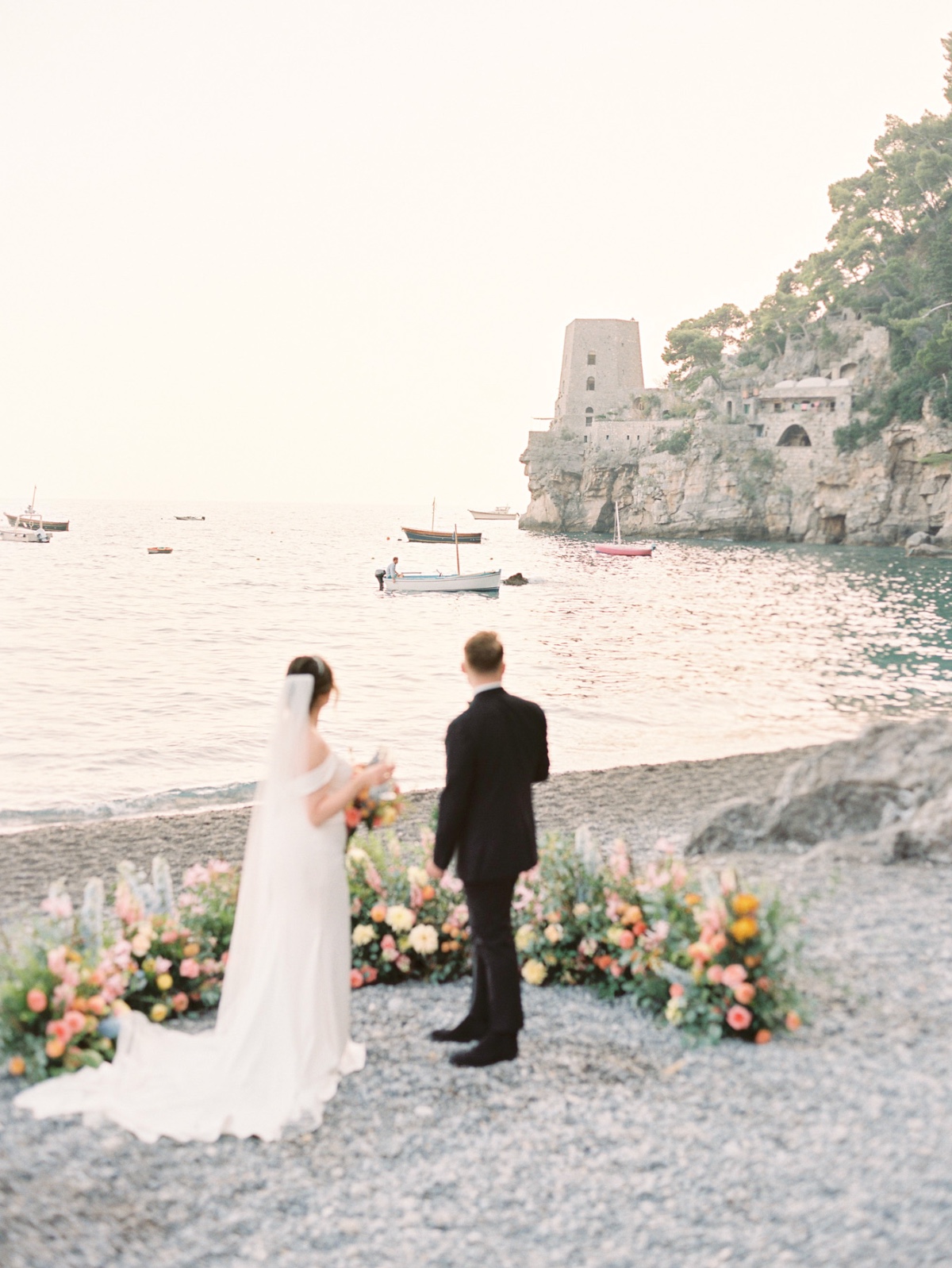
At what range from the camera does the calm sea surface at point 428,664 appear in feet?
53.9

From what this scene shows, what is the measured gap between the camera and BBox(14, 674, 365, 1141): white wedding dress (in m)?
4.22

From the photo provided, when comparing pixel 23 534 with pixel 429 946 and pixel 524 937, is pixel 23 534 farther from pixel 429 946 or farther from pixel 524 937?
pixel 524 937

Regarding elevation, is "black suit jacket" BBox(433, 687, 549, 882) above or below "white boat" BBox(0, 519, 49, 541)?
below

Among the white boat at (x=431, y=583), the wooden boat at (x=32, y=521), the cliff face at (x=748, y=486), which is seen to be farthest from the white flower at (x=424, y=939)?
the wooden boat at (x=32, y=521)

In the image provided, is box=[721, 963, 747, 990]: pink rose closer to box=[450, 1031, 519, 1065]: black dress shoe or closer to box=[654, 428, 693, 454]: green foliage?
box=[450, 1031, 519, 1065]: black dress shoe

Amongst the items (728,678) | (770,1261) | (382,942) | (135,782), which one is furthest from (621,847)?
(728,678)

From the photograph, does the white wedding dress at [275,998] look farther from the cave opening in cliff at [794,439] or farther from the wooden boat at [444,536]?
the wooden boat at [444,536]

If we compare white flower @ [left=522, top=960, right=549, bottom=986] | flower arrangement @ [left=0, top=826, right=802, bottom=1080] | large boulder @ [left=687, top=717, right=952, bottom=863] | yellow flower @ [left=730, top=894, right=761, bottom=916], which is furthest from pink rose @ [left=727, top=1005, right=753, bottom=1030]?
large boulder @ [left=687, top=717, right=952, bottom=863]

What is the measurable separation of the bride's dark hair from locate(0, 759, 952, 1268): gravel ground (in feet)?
6.02

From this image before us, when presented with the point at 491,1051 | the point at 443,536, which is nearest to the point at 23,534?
the point at 443,536

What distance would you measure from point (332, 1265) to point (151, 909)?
259cm

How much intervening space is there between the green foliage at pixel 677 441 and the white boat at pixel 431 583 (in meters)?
41.4

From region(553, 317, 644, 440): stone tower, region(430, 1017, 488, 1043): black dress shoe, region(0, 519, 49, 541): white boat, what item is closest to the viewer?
region(430, 1017, 488, 1043): black dress shoe

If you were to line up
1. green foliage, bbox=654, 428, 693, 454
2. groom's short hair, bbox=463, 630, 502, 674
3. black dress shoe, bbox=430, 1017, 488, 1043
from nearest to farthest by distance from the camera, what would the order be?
groom's short hair, bbox=463, 630, 502, 674, black dress shoe, bbox=430, 1017, 488, 1043, green foliage, bbox=654, 428, 693, 454
